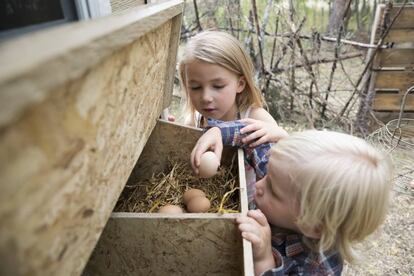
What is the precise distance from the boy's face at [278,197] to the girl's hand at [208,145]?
1.00ft

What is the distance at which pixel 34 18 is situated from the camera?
29.0 inches

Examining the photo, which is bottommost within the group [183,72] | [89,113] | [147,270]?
[147,270]

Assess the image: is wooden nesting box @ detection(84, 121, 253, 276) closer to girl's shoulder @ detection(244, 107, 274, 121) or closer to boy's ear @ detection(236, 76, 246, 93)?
girl's shoulder @ detection(244, 107, 274, 121)

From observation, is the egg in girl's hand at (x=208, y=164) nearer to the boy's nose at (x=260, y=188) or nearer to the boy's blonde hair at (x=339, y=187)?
the boy's nose at (x=260, y=188)

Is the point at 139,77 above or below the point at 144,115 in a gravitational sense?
above

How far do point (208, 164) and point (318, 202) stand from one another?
1.55 ft

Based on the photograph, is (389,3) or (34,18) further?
(389,3)

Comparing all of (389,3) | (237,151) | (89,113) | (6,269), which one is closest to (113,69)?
(89,113)

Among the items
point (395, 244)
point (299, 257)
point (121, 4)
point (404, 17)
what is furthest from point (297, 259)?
point (404, 17)

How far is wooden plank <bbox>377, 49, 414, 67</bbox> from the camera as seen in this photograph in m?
3.34

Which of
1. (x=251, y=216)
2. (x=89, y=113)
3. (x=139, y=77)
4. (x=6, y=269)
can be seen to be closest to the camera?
(x=6, y=269)

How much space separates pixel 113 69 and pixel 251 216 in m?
0.59

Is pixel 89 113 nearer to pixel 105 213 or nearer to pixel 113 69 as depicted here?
pixel 113 69

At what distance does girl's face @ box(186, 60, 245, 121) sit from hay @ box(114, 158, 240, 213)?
0.28 metres
